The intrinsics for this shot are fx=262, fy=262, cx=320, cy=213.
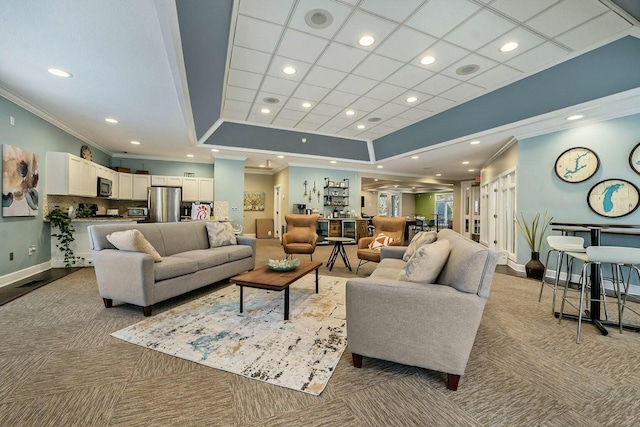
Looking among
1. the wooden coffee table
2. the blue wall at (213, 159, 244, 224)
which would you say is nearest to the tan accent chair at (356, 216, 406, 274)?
the wooden coffee table

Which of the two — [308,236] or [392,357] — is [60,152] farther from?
[392,357]

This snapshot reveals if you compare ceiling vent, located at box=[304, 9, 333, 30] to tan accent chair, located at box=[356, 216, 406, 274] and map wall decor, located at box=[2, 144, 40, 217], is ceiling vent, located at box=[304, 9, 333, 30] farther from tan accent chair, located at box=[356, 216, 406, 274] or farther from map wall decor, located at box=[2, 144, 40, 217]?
map wall decor, located at box=[2, 144, 40, 217]

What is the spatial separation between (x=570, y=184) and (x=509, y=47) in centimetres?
257

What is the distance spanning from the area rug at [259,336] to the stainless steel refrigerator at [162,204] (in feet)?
15.8

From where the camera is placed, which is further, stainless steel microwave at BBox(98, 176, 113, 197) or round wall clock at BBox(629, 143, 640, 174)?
stainless steel microwave at BBox(98, 176, 113, 197)

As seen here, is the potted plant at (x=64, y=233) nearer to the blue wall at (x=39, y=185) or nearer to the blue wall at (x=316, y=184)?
the blue wall at (x=39, y=185)

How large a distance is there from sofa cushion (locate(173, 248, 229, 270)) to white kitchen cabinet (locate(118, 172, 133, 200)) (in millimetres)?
4423

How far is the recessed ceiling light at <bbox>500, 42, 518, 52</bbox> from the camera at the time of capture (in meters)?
2.82

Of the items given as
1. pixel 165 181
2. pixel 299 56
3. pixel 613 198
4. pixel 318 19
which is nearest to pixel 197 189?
pixel 165 181

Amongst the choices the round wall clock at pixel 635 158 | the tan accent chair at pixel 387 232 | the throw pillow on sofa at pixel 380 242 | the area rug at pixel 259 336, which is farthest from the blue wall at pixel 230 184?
the round wall clock at pixel 635 158

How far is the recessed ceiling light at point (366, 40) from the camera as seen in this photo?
2.76 metres

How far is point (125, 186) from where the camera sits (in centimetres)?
666

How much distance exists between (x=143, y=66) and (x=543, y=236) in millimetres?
6072

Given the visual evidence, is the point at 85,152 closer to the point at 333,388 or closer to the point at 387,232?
the point at 387,232
